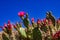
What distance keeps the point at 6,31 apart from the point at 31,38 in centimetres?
84

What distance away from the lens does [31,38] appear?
7.30 meters

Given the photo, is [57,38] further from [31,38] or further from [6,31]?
[6,31]

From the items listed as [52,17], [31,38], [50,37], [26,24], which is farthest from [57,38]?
[52,17]

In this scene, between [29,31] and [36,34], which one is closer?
[36,34]

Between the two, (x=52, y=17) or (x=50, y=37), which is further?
(x=52, y=17)

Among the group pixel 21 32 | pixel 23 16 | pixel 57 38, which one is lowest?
pixel 57 38

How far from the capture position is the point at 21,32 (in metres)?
7.23

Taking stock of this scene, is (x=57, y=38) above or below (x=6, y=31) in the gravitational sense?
below

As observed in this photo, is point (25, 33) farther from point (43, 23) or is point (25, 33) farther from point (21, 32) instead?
point (43, 23)

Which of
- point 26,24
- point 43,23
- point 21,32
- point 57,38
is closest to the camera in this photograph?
point 57,38

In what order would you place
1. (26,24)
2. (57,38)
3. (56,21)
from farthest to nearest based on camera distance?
(56,21)
(26,24)
(57,38)

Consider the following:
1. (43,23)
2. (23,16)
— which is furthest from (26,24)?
(43,23)

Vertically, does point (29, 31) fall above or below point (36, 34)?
above

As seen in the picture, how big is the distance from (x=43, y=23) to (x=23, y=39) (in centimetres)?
116
